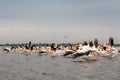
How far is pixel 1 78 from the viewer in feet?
103

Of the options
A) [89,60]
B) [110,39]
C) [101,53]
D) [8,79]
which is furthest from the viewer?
[110,39]

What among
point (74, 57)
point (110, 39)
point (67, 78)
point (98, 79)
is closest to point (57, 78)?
point (67, 78)

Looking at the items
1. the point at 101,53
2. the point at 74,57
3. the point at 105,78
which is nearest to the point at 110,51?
the point at 101,53

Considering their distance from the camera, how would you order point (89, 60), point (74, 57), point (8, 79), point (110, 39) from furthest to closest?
point (110, 39), point (74, 57), point (89, 60), point (8, 79)

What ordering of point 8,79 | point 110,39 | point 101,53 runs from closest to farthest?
1. point 8,79
2. point 101,53
3. point 110,39

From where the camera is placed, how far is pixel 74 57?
64.1m

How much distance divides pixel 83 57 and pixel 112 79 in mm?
28670

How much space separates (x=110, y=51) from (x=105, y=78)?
4693 centimetres

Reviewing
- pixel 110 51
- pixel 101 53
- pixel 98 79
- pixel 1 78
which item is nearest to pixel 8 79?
pixel 1 78

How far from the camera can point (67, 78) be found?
105 feet

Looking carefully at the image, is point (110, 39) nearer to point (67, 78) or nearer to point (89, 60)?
point (89, 60)

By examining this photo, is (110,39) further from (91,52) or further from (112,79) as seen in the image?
(112,79)

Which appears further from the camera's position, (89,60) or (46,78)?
(89,60)

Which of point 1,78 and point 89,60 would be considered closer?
point 1,78
